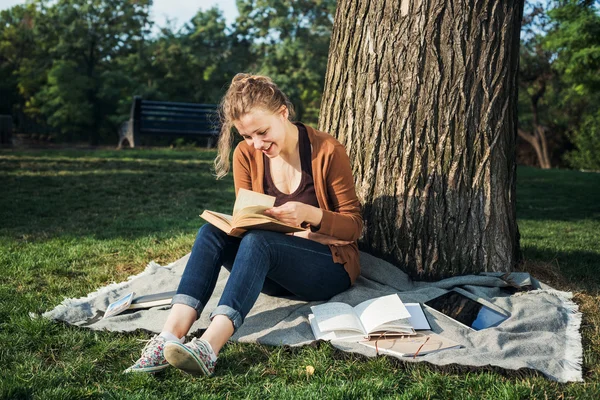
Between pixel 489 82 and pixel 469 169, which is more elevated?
pixel 489 82

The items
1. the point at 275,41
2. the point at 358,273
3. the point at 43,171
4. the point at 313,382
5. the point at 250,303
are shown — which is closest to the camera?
the point at 313,382

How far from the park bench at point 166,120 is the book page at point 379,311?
37.6 feet

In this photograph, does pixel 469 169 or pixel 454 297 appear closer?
pixel 454 297

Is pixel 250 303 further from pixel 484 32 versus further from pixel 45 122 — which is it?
pixel 45 122

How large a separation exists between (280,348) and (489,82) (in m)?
2.28

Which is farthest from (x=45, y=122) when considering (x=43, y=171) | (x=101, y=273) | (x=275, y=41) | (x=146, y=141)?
(x=101, y=273)

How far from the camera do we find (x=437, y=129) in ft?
14.3

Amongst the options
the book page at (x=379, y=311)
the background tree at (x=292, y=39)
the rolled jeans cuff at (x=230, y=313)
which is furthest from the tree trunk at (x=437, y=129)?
the background tree at (x=292, y=39)

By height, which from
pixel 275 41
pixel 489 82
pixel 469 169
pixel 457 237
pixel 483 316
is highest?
pixel 275 41

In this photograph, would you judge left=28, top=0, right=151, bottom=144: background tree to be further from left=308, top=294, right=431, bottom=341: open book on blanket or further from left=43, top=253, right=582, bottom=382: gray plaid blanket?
left=308, top=294, right=431, bottom=341: open book on blanket

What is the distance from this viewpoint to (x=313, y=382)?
119 inches

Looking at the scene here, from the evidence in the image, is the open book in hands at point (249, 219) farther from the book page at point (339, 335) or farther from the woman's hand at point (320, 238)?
the book page at point (339, 335)

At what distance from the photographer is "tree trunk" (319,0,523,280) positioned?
431cm

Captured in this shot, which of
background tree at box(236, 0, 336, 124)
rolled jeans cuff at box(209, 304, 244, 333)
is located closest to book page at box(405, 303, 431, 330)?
rolled jeans cuff at box(209, 304, 244, 333)
